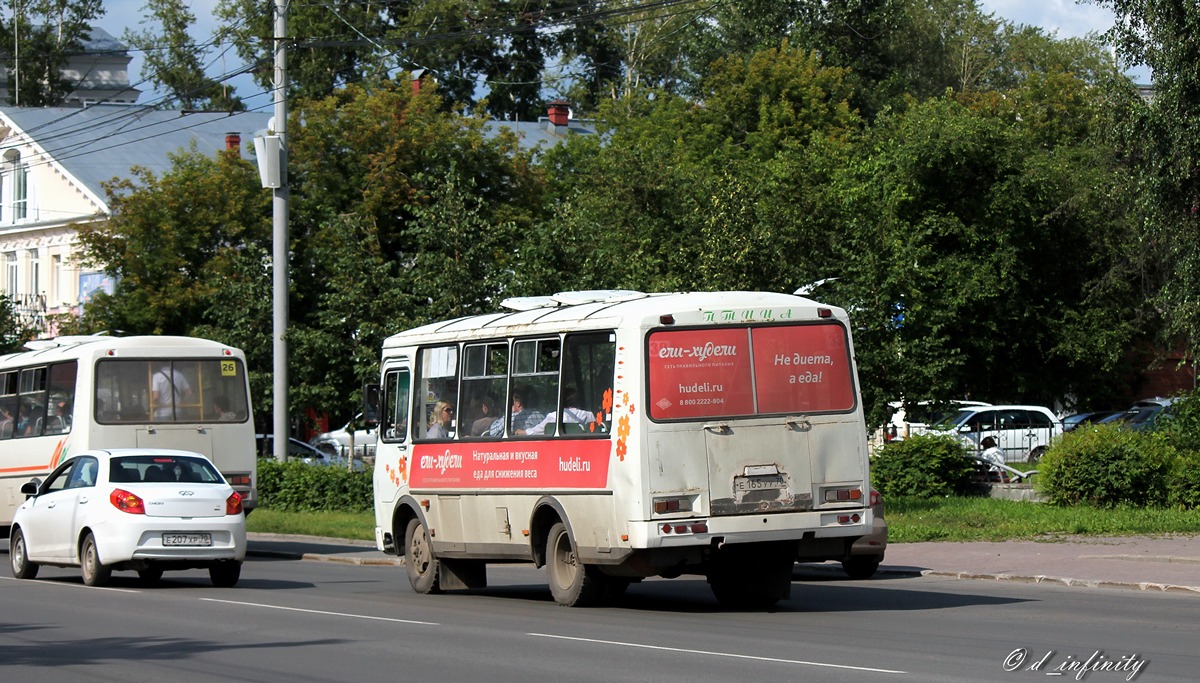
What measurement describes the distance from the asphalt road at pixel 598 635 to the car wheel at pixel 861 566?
20cm

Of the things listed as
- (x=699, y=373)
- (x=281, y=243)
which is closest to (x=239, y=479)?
(x=281, y=243)

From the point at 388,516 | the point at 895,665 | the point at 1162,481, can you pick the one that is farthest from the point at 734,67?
the point at 895,665

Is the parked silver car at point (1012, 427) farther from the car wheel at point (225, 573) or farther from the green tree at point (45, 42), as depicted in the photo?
the green tree at point (45, 42)

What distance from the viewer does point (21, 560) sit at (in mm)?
20953

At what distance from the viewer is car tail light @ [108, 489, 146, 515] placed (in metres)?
18.8

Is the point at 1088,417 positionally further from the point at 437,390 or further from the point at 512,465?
the point at 512,465

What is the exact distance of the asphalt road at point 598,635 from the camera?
10945mm

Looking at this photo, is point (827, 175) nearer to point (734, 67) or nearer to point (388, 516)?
point (734, 67)

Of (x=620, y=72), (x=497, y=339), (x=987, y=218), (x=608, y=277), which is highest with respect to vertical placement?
(x=620, y=72)

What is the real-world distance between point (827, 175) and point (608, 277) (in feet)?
52.5

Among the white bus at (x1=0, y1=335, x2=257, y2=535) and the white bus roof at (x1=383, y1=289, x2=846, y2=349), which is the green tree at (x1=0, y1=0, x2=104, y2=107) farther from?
the white bus roof at (x1=383, y1=289, x2=846, y2=349)

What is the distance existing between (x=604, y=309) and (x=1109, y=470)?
13.9 metres

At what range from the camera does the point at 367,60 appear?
74312mm

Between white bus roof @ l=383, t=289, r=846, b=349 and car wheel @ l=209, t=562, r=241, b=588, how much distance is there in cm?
382
